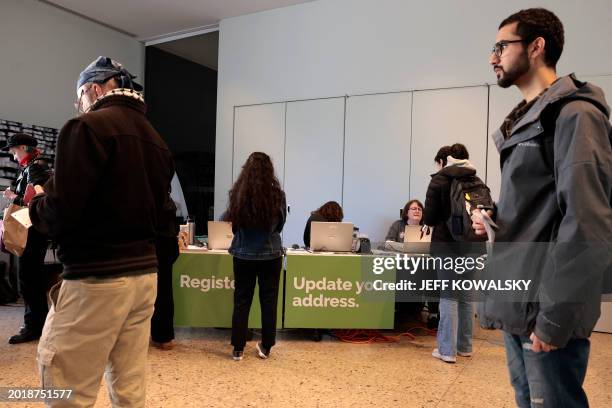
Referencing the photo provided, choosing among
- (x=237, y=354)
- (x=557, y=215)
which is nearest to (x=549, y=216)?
(x=557, y=215)

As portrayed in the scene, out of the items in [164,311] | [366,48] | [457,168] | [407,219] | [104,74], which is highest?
[366,48]

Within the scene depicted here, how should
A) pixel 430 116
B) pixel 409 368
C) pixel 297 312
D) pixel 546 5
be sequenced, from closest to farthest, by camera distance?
pixel 409 368, pixel 297 312, pixel 546 5, pixel 430 116

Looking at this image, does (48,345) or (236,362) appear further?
(236,362)

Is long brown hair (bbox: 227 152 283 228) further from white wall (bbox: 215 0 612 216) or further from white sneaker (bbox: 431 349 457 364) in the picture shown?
white wall (bbox: 215 0 612 216)

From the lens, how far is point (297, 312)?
380 centimetres

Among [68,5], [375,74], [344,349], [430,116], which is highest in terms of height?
[68,5]

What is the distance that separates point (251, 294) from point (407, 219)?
2.33 meters

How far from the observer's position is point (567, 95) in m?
1.07

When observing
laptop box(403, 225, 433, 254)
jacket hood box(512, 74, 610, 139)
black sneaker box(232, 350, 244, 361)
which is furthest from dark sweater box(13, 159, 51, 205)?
jacket hood box(512, 74, 610, 139)

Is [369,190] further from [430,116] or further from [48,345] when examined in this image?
[48,345]

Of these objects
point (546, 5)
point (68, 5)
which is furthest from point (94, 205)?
point (68, 5)

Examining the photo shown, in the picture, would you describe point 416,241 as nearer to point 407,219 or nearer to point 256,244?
point 407,219

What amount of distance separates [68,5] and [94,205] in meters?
6.50

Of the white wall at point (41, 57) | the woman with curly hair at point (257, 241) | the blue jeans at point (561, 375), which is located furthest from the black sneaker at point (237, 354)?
the white wall at point (41, 57)
